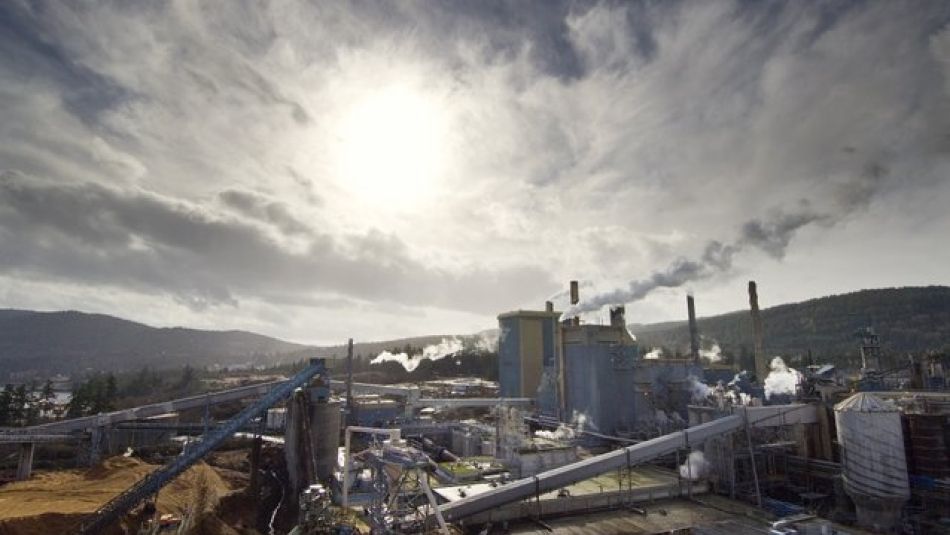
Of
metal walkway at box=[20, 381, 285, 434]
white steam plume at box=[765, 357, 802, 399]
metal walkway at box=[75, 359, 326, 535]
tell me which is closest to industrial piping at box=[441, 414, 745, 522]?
metal walkway at box=[75, 359, 326, 535]

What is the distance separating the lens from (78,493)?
102ft

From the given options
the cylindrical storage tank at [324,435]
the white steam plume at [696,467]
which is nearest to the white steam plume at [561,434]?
the white steam plume at [696,467]

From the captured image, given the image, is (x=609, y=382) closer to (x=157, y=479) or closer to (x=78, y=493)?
(x=157, y=479)

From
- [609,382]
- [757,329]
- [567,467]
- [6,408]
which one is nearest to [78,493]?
[567,467]

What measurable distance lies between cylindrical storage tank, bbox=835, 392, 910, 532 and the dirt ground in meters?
41.8

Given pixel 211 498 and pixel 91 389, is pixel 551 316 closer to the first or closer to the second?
pixel 211 498

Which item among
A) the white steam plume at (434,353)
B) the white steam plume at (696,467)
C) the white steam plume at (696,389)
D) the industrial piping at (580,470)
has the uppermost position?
the white steam plume at (434,353)

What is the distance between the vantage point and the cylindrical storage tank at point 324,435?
44.3 meters

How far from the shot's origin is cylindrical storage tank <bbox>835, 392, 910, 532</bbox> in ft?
103

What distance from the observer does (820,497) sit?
36.3 metres

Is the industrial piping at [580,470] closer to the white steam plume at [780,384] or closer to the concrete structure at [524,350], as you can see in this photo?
the white steam plume at [780,384]

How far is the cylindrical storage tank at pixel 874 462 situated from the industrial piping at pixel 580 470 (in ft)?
21.8

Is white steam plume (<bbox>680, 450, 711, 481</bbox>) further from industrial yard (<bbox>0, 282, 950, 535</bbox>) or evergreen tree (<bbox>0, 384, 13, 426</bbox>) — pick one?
evergreen tree (<bbox>0, 384, 13, 426</bbox>)

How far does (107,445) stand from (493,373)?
84.2m
